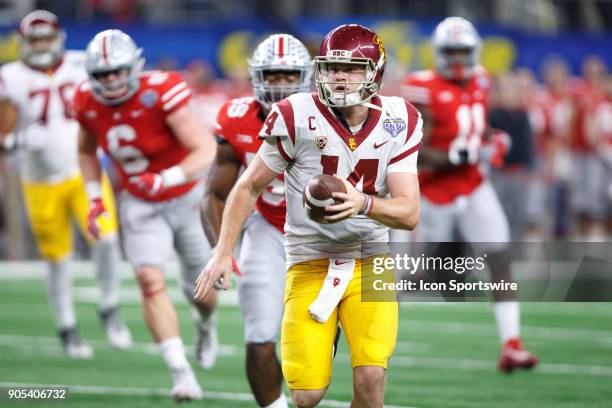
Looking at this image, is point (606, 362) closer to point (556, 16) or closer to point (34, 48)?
point (34, 48)

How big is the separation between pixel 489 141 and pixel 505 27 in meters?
8.31

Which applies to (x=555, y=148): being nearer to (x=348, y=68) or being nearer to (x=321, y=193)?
(x=348, y=68)

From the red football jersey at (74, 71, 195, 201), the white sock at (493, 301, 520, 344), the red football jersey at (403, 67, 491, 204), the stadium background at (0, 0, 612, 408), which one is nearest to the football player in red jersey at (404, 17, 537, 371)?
the red football jersey at (403, 67, 491, 204)

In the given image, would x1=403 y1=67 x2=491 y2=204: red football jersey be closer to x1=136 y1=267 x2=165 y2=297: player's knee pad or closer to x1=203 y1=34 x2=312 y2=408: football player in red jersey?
x1=136 y1=267 x2=165 y2=297: player's knee pad

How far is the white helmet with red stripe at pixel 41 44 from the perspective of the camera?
9.41 m

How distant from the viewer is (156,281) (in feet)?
24.2

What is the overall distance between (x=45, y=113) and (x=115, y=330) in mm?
1641

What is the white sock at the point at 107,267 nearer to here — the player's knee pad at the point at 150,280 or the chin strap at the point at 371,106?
the player's knee pad at the point at 150,280

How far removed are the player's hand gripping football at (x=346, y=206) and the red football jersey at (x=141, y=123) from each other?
9.69 ft

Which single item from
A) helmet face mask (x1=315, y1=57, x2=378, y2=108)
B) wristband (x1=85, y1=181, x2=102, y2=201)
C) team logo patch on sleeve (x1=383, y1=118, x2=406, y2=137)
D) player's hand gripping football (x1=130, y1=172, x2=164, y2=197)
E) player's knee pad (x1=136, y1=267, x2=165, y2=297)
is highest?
helmet face mask (x1=315, y1=57, x2=378, y2=108)

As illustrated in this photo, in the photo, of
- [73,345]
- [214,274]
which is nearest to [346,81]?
[214,274]

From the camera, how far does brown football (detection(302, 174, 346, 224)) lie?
468 cm

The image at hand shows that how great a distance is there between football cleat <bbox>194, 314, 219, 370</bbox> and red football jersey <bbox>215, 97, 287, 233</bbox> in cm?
195

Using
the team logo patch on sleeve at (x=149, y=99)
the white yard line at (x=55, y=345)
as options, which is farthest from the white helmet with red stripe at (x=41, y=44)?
the team logo patch on sleeve at (x=149, y=99)
